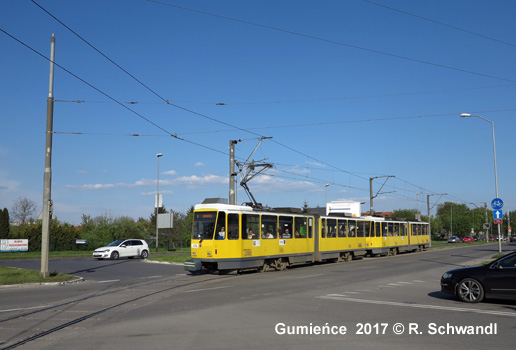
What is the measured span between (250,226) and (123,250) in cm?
1737

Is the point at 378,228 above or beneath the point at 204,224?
beneath

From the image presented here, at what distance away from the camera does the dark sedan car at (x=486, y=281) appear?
11.3 metres

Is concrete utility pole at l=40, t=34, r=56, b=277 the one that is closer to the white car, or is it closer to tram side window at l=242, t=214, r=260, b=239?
tram side window at l=242, t=214, r=260, b=239

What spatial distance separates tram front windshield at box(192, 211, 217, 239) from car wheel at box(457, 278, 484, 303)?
10.7m

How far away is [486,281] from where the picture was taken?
11656 mm

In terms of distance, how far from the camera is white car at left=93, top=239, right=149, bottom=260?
34094mm

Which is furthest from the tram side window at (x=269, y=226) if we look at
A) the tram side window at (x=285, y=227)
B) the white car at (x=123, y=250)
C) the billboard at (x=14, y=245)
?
the billboard at (x=14, y=245)

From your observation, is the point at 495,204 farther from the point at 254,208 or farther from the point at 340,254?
the point at 254,208

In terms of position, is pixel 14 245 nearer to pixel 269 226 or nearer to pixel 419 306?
pixel 269 226

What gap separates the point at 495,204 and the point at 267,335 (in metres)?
22.7

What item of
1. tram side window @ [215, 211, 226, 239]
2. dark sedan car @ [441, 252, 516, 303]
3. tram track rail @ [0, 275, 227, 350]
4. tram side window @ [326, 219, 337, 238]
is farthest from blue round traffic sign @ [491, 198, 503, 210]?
tram track rail @ [0, 275, 227, 350]

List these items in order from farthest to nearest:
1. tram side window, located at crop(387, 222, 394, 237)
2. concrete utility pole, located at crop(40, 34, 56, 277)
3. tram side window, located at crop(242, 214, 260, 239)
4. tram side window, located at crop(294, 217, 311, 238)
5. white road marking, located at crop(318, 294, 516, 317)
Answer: tram side window, located at crop(387, 222, 394, 237) → tram side window, located at crop(294, 217, 311, 238) → tram side window, located at crop(242, 214, 260, 239) → concrete utility pole, located at crop(40, 34, 56, 277) → white road marking, located at crop(318, 294, 516, 317)

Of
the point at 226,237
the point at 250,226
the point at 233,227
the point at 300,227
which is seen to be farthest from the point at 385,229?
the point at 226,237

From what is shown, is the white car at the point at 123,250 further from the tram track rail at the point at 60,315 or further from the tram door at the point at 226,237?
the tram track rail at the point at 60,315
